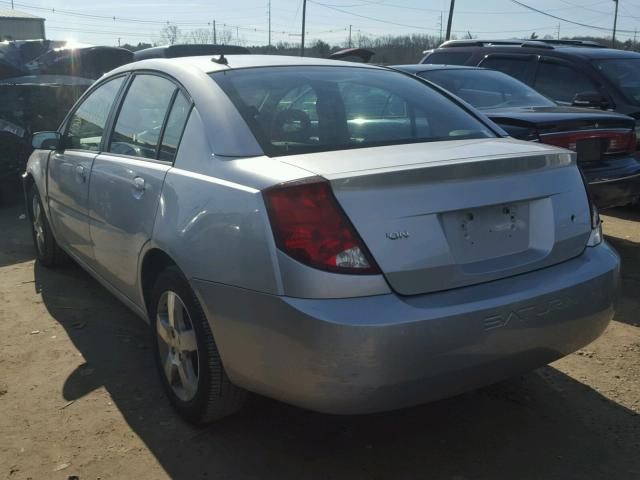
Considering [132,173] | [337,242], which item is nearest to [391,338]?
[337,242]

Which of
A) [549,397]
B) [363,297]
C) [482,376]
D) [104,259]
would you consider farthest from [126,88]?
[549,397]

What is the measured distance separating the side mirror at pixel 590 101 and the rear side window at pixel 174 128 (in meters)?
5.20

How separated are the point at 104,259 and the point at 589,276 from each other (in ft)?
8.30

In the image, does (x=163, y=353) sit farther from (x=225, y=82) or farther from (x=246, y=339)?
(x=225, y=82)

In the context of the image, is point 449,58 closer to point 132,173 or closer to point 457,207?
point 132,173

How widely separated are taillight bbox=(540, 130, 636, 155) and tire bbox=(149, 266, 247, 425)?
3.35 metres

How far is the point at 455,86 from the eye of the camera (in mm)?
6629

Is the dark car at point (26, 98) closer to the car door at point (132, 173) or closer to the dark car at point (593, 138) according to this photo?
the car door at point (132, 173)

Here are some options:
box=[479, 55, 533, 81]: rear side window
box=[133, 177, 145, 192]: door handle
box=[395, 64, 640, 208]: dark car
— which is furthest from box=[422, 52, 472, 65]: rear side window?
box=[133, 177, 145, 192]: door handle

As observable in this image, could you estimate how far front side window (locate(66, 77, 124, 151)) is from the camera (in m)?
4.01

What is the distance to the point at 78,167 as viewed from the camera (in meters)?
4.08

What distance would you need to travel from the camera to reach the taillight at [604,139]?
17.0ft

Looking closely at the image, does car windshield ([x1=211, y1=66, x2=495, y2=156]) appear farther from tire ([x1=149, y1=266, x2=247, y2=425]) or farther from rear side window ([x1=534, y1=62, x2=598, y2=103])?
rear side window ([x1=534, y1=62, x2=598, y2=103])

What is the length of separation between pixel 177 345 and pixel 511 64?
6.53 meters
